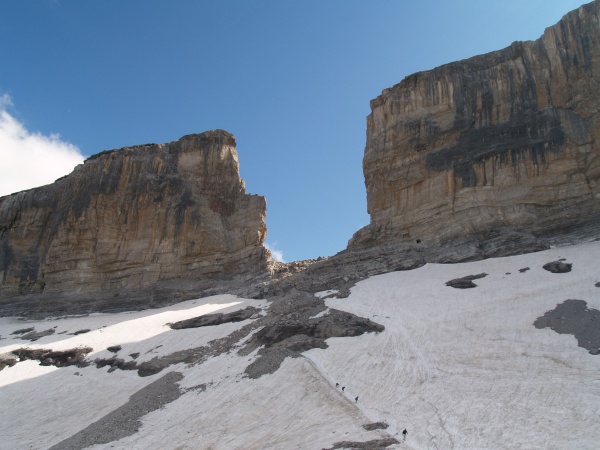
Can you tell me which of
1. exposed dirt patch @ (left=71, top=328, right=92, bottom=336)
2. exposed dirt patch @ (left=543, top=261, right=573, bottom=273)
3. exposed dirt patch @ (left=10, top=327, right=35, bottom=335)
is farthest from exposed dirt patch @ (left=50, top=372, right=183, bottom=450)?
exposed dirt patch @ (left=543, top=261, right=573, bottom=273)

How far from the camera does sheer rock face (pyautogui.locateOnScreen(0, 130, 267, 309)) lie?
47.6 m

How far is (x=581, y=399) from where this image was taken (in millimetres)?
14586

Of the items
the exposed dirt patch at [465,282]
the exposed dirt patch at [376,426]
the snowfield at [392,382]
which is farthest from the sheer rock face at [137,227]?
the exposed dirt patch at [376,426]

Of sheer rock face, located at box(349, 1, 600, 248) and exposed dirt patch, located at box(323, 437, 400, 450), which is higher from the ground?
sheer rock face, located at box(349, 1, 600, 248)

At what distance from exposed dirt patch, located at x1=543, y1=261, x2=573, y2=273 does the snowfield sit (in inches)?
19.6

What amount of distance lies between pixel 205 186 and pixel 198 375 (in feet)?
96.6

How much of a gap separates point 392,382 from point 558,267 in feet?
49.5

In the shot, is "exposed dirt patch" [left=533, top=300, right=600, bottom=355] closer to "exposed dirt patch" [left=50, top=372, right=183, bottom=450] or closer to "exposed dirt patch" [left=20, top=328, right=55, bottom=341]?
"exposed dirt patch" [left=50, top=372, right=183, bottom=450]

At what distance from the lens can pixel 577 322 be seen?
811 inches

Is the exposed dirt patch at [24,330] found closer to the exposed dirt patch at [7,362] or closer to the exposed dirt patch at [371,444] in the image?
the exposed dirt patch at [7,362]

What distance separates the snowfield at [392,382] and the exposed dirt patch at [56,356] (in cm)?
61

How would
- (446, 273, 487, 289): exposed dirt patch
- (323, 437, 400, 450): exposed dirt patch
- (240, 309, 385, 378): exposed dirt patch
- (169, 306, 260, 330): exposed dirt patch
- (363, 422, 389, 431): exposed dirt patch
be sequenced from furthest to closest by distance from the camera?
(169, 306, 260, 330): exposed dirt patch, (446, 273, 487, 289): exposed dirt patch, (240, 309, 385, 378): exposed dirt patch, (363, 422, 389, 431): exposed dirt patch, (323, 437, 400, 450): exposed dirt patch

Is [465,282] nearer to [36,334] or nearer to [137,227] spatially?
[36,334]

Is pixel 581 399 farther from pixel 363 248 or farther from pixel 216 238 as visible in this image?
pixel 216 238
